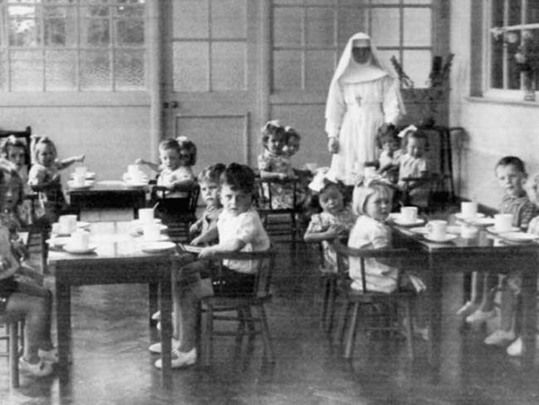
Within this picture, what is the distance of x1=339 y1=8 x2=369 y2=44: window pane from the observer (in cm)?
1021

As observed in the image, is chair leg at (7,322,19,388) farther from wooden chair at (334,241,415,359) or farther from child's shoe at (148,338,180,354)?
wooden chair at (334,241,415,359)

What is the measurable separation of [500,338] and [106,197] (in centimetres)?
289

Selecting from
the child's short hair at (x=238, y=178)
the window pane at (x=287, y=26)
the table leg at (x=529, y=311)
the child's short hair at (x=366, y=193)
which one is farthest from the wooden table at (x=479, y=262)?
the window pane at (x=287, y=26)

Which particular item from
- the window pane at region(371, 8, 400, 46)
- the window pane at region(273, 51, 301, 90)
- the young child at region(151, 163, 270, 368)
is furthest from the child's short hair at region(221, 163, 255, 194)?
the window pane at region(371, 8, 400, 46)

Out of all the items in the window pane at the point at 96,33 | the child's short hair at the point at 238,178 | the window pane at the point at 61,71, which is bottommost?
the child's short hair at the point at 238,178

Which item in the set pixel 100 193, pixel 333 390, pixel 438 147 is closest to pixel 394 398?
pixel 333 390

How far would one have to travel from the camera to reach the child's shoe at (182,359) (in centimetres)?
468

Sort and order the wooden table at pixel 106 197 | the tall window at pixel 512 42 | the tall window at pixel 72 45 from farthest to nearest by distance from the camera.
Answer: the tall window at pixel 72 45
the tall window at pixel 512 42
the wooden table at pixel 106 197

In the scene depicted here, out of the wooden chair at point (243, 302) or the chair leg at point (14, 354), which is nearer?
the chair leg at point (14, 354)

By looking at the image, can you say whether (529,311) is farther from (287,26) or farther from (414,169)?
(287,26)

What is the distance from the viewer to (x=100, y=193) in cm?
664

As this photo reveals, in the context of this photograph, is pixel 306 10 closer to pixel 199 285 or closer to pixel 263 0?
pixel 263 0

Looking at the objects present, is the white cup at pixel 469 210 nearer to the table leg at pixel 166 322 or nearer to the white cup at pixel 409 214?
the white cup at pixel 409 214

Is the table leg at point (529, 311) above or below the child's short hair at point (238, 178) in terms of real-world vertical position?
below
